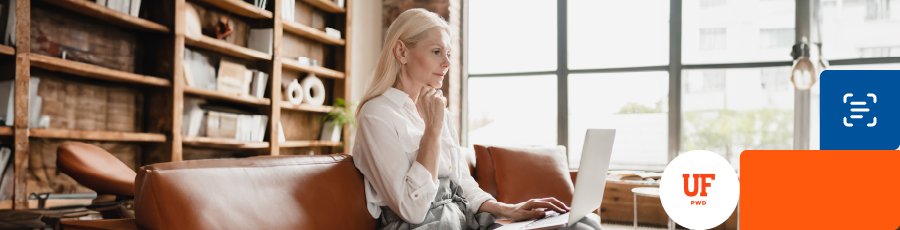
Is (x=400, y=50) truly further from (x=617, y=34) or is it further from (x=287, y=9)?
(x=617, y=34)

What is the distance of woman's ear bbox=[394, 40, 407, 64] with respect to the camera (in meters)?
1.54

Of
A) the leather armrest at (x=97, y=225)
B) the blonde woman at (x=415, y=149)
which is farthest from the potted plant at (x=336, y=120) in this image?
the leather armrest at (x=97, y=225)

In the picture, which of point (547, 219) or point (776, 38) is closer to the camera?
point (547, 219)

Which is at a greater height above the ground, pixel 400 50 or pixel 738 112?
pixel 400 50

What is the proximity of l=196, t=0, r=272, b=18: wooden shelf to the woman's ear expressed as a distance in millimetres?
2069

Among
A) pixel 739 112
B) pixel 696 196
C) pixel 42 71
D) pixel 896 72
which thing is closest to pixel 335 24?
pixel 42 71

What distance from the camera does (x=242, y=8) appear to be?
331 cm

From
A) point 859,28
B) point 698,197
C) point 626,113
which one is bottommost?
point 698,197

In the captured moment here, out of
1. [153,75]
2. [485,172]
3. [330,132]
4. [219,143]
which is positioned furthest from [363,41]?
[485,172]

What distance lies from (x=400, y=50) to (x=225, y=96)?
2025 mm

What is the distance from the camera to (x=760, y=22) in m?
4.17

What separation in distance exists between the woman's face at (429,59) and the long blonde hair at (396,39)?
0.02 metres

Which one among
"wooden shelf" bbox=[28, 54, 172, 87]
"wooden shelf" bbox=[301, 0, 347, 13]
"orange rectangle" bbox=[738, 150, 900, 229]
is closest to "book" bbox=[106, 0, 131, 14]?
"wooden shelf" bbox=[28, 54, 172, 87]

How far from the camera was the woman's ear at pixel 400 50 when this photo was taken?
154 cm
